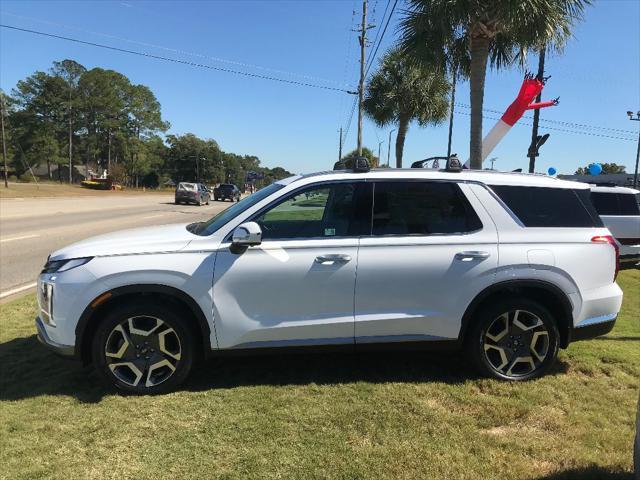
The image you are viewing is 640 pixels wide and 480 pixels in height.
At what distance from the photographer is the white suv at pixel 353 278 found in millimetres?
3832

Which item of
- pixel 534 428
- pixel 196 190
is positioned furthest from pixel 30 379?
pixel 196 190

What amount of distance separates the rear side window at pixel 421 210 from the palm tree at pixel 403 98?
22.0 metres

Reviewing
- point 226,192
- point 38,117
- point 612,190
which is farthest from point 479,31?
point 38,117

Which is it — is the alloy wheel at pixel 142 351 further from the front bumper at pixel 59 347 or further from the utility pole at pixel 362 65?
the utility pole at pixel 362 65

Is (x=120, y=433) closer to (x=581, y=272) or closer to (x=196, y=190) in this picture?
(x=581, y=272)

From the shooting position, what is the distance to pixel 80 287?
3.76m

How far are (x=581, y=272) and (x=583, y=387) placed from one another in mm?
917

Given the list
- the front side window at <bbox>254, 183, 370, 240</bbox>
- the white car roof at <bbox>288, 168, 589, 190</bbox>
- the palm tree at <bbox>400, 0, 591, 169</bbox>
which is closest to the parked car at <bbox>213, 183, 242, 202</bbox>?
the palm tree at <bbox>400, 0, 591, 169</bbox>

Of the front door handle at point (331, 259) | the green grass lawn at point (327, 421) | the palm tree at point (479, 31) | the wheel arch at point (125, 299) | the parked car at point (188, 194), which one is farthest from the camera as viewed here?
the parked car at point (188, 194)

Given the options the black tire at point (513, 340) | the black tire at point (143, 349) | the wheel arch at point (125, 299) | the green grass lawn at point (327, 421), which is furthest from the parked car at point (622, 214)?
the black tire at point (143, 349)

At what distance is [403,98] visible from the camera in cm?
2634

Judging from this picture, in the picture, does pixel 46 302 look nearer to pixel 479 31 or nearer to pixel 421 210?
pixel 421 210

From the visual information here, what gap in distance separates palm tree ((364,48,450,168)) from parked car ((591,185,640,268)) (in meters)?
15.6

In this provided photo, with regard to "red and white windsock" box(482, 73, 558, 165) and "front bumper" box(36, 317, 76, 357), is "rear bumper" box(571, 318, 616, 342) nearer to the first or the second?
"front bumper" box(36, 317, 76, 357)
